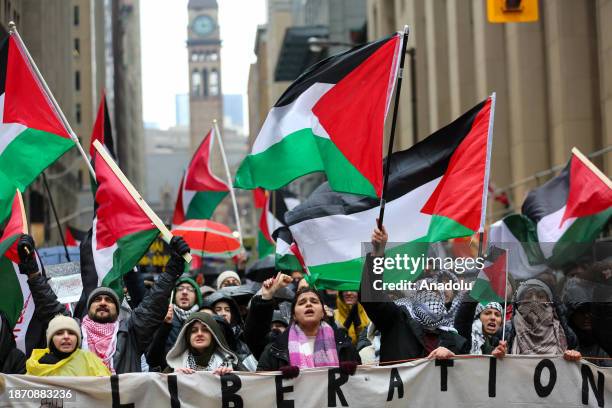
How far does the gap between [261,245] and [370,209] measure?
10028mm

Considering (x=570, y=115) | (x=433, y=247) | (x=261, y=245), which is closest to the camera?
(x=433, y=247)

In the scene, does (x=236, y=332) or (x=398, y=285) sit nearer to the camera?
(x=398, y=285)

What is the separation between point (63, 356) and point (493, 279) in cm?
280

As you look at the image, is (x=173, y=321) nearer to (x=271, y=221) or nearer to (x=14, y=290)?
(x=14, y=290)

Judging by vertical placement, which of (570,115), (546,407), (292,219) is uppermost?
(570,115)

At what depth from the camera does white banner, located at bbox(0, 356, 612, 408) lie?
7836mm

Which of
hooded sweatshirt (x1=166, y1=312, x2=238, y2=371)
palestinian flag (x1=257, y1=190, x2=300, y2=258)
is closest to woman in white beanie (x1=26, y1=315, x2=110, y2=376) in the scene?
hooded sweatshirt (x1=166, y1=312, x2=238, y2=371)

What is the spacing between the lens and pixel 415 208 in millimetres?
9547

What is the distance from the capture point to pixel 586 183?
485 inches

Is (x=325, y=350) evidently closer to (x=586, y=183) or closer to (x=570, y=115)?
(x=586, y=183)

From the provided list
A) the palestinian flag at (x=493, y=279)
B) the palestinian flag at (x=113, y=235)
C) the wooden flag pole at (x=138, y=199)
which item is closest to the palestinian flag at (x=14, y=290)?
the palestinian flag at (x=113, y=235)

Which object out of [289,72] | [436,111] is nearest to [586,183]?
[436,111]

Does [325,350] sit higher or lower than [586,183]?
lower

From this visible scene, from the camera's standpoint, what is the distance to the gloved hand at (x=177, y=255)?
8.29 meters
